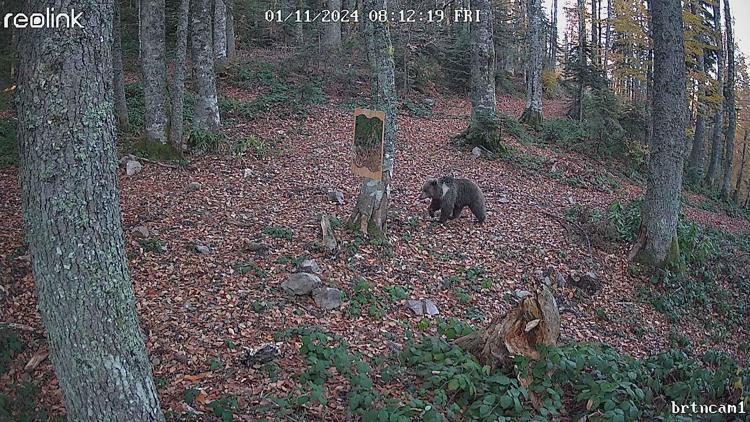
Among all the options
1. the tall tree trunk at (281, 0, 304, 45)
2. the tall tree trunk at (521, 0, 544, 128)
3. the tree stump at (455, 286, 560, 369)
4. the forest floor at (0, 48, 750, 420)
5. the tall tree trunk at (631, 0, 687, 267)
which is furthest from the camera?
the tall tree trunk at (281, 0, 304, 45)

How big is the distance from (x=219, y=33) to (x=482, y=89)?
8559 mm

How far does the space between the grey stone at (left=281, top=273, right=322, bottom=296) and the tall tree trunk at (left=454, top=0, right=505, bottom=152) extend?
9301 millimetres

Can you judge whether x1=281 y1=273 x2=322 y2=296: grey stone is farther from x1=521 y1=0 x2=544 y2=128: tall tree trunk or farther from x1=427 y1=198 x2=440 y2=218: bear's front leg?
x1=521 y1=0 x2=544 y2=128: tall tree trunk

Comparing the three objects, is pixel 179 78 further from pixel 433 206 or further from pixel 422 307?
pixel 422 307

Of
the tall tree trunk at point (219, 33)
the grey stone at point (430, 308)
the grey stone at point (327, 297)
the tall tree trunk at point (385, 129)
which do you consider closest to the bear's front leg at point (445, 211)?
the tall tree trunk at point (385, 129)

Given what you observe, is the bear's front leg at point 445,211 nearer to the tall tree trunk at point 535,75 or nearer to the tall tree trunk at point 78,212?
the tall tree trunk at point 78,212

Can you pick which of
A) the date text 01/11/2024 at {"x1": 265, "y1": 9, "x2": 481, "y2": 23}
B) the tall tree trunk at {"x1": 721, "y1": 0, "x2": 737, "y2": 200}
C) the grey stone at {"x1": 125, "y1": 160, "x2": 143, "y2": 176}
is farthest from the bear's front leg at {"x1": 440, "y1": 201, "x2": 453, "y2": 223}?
the tall tree trunk at {"x1": 721, "y1": 0, "x2": 737, "y2": 200}

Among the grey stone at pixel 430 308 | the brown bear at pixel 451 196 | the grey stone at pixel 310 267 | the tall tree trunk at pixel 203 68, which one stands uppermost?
the tall tree trunk at pixel 203 68

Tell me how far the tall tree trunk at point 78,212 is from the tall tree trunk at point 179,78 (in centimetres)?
771

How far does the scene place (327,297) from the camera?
21.0 ft

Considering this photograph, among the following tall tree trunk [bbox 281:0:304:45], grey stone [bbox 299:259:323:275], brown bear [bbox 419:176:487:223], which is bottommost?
grey stone [bbox 299:259:323:275]

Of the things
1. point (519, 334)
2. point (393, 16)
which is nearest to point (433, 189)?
Answer: point (519, 334)

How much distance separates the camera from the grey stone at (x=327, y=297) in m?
6.36

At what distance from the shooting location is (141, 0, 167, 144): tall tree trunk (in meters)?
10.3
